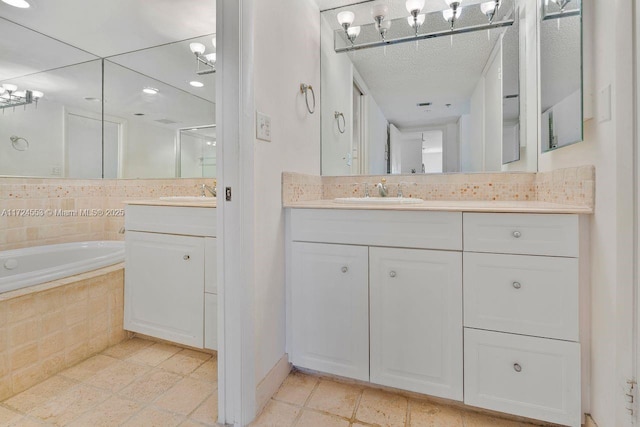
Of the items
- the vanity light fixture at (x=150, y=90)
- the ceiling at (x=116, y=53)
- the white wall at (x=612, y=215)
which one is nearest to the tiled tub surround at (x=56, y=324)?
the ceiling at (x=116, y=53)

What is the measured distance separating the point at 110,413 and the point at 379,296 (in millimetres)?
1289

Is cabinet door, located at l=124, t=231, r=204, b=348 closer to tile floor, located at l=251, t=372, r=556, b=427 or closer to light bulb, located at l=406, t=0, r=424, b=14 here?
tile floor, located at l=251, t=372, r=556, b=427

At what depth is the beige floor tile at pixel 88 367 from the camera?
160 cm

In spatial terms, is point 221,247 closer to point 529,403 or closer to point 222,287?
point 222,287

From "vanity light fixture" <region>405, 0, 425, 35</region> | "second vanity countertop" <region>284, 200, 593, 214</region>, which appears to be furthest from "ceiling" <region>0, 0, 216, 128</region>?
"second vanity countertop" <region>284, 200, 593, 214</region>

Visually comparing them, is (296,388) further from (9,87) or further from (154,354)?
(9,87)

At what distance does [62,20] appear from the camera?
7.17 ft

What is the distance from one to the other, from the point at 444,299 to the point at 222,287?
94 cm

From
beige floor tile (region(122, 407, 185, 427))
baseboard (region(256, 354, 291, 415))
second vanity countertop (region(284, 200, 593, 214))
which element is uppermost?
second vanity countertop (region(284, 200, 593, 214))

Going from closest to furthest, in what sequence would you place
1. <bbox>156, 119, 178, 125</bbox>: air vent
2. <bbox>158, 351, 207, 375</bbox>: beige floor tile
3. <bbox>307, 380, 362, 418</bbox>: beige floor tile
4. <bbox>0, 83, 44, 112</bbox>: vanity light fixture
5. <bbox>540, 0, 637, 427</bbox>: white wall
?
<bbox>540, 0, 637, 427</bbox>: white wall → <bbox>307, 380, 362, 418</bbox>: beige floor tile → <bbox>158, 351, 207, 375</bbox>: beige floor tile → <bbox>0, 83, 44, 112</bbox>: vanity light fixture → <bbox>156, 119, 178, 125</bbox>: air vent

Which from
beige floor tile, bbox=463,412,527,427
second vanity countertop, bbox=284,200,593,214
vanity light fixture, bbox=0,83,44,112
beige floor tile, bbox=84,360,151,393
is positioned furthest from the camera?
vanity light fixture, bbox=0,83,44,112

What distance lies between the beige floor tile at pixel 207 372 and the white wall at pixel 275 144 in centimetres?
41

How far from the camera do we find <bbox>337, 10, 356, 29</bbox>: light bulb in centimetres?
199

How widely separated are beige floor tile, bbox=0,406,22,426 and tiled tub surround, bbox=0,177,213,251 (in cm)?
150
